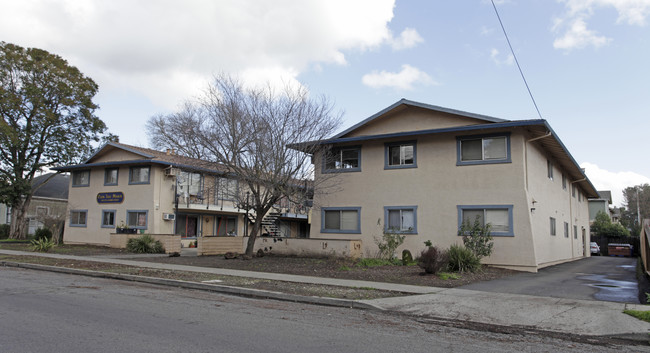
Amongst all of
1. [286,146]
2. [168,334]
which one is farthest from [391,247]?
[168,334]

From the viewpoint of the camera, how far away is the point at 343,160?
21.6 meters

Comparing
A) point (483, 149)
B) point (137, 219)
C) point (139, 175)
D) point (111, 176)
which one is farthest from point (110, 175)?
point (483, 149)

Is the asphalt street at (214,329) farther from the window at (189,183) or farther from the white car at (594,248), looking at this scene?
the white car at (594,248)

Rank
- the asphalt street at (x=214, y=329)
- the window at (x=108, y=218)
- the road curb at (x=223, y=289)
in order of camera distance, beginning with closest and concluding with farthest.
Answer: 1. the asphalt street at (x=214, y=329)
2. the road curb at (x=223, y=289)
3. the window at (x=108, y=218)

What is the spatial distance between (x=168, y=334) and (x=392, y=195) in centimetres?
1452

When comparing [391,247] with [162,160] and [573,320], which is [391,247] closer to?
[573,320]

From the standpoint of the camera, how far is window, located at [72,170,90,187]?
31406 millimetres

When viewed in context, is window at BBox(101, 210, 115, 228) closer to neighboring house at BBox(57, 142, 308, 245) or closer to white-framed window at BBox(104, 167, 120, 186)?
neighboring house at BBox(57, 142, 308, 245)

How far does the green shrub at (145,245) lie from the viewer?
24203 millimetres

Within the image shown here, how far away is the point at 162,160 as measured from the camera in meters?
27.7

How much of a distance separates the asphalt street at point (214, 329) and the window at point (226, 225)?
23.3 m

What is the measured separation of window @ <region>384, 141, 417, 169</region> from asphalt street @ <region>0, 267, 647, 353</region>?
11.3 meters

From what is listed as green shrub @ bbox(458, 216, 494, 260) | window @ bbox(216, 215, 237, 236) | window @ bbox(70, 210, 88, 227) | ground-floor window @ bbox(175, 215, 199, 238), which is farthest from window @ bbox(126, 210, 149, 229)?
green shrub @ bbox(458, 216, 494, 260)

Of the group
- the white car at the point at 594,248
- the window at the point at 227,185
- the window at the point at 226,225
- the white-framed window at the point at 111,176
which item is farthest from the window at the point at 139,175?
the white car at the point at 594,248
